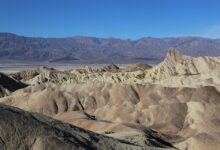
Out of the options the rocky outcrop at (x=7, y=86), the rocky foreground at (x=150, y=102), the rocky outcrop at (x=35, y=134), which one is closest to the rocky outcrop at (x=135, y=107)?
the rocky foreground at (x=150, y=102)

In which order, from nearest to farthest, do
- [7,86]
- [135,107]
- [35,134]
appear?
1. [35,134]
2. [135,107]
3. [7,86]

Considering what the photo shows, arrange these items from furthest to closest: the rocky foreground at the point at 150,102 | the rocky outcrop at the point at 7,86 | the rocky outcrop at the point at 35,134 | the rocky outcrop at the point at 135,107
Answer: the rocky outcrop at the point at 7,86 < the rocky outcrop at the point at 135,107 < the rocky foreground at the point at 150,102 < the rocky outcrop at the point at 35,134

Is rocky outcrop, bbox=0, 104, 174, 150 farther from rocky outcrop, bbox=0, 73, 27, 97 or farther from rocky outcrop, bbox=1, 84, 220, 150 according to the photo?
rocky outcrop, bbox=0, 73, 27, 97

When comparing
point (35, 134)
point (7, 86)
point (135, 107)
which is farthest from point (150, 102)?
point (35, 134)

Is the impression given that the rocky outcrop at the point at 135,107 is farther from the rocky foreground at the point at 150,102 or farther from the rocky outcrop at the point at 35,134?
the rocky outcrop at the point at 35,134

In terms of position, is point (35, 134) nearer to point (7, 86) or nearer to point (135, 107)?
point (135, 107)

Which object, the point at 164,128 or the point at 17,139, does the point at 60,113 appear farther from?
the point at 17,139

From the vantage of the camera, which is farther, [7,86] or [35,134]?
[7,86]

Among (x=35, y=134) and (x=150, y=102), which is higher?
(x=35, y=134)

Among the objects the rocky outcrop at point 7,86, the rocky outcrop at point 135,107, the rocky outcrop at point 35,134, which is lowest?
the rocky outcrop at point 7,86

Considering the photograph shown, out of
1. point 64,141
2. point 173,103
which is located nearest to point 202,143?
point 173,103

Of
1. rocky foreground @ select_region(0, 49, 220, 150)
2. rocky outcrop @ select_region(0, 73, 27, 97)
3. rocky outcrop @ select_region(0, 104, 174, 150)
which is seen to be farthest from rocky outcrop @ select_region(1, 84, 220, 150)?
rocky outcrop @ select_region(0, 104, 174, 150)

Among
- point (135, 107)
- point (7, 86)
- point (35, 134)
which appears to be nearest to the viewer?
point (35, 134)
